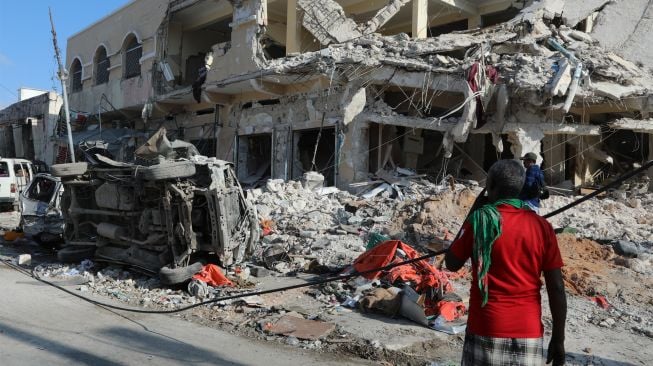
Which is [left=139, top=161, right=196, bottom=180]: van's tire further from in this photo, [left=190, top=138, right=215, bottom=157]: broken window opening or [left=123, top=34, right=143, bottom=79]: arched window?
[left=123, top=34, right=143, bottom=79]: arched window

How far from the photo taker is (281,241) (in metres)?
9.21

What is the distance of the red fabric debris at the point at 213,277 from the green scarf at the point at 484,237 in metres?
4.93

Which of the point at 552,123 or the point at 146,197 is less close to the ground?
the point at 552,123

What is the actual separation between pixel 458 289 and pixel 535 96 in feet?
18.7

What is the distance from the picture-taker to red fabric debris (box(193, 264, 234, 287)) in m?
6.73

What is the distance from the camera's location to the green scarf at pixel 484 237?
2.34 meters

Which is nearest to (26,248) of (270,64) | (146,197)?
(146,197)

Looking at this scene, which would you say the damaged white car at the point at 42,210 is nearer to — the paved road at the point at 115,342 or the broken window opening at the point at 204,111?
the paved road at the point at 115,342

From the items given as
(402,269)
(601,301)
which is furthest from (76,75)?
(601,301)

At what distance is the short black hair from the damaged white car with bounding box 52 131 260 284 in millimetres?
4750

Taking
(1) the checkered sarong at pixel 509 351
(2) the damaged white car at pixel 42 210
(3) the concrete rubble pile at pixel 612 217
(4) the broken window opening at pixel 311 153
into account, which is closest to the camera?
(1) the checkered sarong at pixel 509 351

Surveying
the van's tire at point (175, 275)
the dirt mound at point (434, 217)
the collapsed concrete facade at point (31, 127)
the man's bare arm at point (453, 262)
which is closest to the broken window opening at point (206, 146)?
the collapsed concrete facade at point (31, 127)

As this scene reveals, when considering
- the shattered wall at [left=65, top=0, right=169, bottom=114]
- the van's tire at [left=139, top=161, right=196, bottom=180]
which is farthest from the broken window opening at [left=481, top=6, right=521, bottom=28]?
the van's tire at [left=139, top=161, right=196, bottom=180]

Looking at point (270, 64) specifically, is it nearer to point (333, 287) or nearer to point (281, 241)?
point (281, 241)
